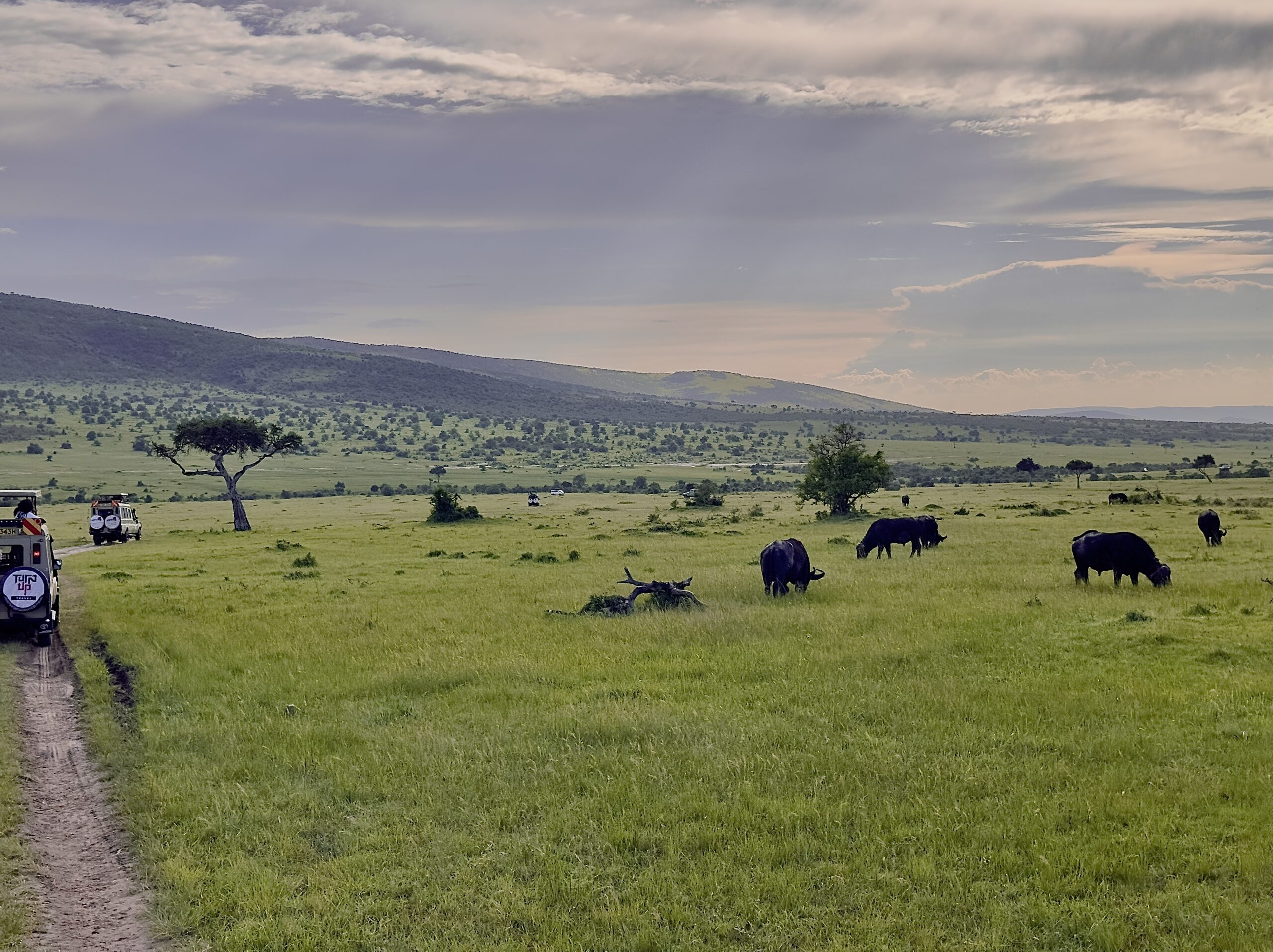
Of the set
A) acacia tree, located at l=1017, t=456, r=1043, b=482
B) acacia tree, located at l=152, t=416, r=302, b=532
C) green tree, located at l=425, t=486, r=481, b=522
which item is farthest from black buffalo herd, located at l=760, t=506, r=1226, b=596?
acacia tree, located at l=1017, t=456, r=1043, b=482

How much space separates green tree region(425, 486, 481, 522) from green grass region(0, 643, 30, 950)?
4582cm

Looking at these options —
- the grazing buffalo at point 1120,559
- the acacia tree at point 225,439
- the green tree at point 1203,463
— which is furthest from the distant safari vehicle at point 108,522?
the green tree at point 1203,463

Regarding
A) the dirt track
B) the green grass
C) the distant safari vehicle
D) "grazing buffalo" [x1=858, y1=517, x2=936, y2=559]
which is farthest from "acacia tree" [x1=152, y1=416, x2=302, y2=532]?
the dirt track

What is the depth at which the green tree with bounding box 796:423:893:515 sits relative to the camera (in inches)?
2173

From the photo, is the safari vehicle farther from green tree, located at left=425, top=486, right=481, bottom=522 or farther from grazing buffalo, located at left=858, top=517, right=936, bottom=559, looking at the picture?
green tree, located at left=425, top=486, right=481, bottom=522

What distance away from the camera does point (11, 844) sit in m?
9.70

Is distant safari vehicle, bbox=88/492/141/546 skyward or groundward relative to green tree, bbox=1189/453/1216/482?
groundward

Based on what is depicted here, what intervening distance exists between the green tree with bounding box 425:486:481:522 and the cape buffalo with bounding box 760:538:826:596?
38.9m

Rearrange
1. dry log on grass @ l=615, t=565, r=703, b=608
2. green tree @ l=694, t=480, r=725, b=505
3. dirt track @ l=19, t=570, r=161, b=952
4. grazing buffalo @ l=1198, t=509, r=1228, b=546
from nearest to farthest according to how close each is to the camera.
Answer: dirt track @ l=19, t=570, r=161, b=952 → dry log on grass @ l=615, t=565, r=703, b=608 → grazing buffalo @ l=1198, t=509, r=1228, b=546 → green tree @ l=694, t=480, r=725, b=505

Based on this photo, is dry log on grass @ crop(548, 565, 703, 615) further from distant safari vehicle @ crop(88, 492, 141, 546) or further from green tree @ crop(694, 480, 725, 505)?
green tree @ crop(694, 480, 725, 505)

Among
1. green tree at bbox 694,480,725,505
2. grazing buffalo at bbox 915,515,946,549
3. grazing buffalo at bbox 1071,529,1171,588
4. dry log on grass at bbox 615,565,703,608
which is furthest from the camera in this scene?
green tree at bbox 694,480,725,505

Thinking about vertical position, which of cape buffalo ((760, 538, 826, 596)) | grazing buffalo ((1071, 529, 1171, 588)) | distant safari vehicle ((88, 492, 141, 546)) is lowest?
distant safari vehicle ((88, 492, 141, 546))

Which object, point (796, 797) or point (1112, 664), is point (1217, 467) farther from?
point (796, 797)

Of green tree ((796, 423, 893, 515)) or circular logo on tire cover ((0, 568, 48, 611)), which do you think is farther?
green tree ((796, 423, 893, 515))
